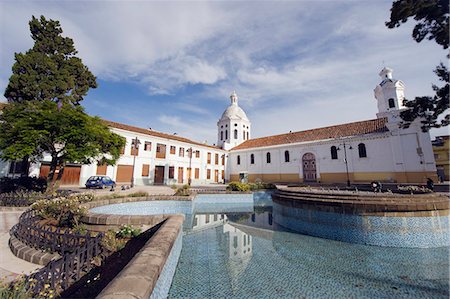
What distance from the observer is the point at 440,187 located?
15.9 metres

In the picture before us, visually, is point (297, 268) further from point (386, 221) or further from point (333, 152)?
point (333, 152)

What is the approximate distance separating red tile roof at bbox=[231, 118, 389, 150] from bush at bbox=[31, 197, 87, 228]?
28.0 meters

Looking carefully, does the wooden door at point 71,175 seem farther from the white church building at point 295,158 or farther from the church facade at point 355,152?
the church facade at point 355,152

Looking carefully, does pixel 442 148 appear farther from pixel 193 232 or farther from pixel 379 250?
pixel 193 232

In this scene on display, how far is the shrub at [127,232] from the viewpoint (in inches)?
200

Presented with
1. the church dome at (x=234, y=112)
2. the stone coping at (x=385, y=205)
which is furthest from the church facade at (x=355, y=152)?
the stone coping at (x=385, y=205)

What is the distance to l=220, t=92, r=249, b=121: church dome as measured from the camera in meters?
41.0

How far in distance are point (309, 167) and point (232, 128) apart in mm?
17882

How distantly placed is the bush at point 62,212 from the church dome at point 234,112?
3571 cm

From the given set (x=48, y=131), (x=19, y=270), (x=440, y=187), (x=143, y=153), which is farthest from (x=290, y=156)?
(x=19, y=270)

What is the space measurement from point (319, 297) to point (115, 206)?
9.64m

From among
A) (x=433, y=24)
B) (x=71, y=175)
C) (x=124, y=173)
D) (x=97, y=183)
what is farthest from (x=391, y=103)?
(x=71, y=175)

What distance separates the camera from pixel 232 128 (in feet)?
132

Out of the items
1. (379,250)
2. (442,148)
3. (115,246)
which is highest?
(442,148)
